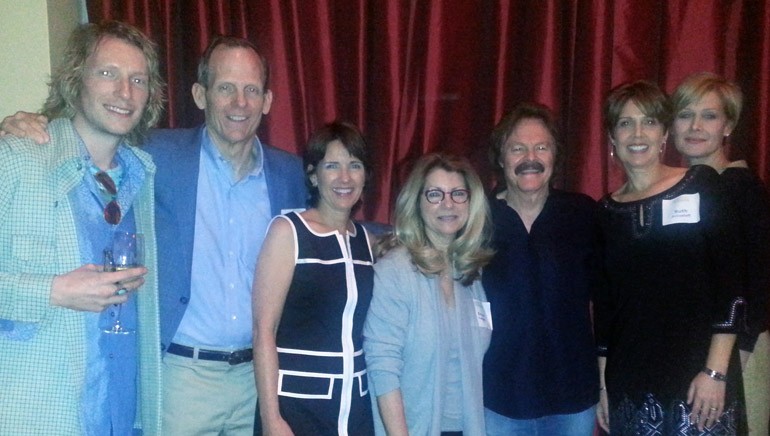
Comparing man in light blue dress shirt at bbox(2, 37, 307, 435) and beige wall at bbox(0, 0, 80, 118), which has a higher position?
beige wall at bbox(0, 0, 80, 118)

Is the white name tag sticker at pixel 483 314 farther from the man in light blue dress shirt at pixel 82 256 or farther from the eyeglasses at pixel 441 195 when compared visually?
the man in light blue dress shirt at pixel 82 256

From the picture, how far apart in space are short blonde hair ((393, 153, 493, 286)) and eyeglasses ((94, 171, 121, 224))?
93 centimetres

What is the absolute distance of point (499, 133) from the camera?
2.51 m

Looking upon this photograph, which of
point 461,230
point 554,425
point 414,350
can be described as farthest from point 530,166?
point 554,425

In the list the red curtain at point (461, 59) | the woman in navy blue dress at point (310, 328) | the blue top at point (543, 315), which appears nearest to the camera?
the woman in navy blue dress at point (310, 328)

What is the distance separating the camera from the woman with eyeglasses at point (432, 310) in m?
2.11

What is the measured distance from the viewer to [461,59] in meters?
2.95

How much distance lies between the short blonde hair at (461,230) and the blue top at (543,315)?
12cm

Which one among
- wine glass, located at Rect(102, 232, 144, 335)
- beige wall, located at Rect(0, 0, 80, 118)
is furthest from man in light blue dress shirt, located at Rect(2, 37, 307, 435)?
beige wall, located at Rect(0, 0, 80, 118)

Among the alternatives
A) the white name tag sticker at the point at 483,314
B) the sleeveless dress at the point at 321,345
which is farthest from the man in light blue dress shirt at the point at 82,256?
the white name tag sticker at the point at 483,314

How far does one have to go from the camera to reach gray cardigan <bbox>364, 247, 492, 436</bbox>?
2107mm

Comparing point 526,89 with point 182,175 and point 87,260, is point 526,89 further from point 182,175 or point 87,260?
point 87,260

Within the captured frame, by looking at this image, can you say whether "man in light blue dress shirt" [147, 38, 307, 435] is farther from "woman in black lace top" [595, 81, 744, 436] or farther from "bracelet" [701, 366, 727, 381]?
"bracelet" [701, 366, 727, 381]

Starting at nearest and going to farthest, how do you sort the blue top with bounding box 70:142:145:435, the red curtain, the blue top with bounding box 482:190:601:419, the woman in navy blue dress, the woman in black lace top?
1. the blue top with bounding box 70:142:145:435
2. the woman in navy blue dress
3. the woman in black lace top
4. the blue top with bounding box 482:190:601:419
5. the red curtain
